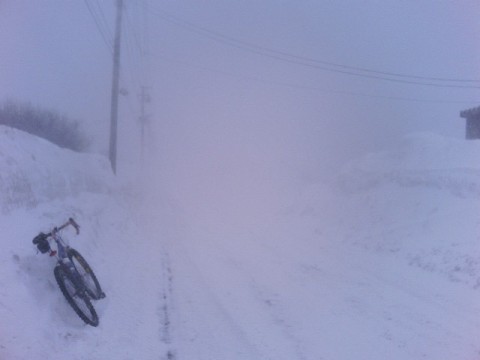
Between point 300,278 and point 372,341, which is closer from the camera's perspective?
point 372,341

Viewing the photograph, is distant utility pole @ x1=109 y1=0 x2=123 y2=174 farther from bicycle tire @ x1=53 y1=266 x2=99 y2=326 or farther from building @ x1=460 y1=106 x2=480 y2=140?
building @ x1=460 y1=106 x2=480 y2=140

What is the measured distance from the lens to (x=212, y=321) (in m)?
8.53

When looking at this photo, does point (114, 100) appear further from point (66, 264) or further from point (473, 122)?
point (473, 122)

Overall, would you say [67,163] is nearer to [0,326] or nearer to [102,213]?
[102,213]

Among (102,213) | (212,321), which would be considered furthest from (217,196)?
(212,321)

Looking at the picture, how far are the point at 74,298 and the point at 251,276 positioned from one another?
5.05 meters

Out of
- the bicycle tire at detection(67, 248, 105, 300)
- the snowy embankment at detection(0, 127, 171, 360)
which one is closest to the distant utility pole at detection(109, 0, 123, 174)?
the snowy embankment at detection(0, 127, 171, 360)

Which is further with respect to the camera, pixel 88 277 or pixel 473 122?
pixel 473 122

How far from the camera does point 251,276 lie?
12234 mm

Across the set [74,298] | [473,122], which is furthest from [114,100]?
[473,122]

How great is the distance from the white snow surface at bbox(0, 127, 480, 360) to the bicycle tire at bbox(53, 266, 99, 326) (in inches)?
6.9

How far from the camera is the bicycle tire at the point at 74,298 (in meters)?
7.80

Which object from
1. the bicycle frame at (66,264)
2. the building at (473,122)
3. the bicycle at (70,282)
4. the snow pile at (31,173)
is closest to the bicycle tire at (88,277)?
the bicycle at (70,282)

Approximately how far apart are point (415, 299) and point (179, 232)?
1289 centimetres
